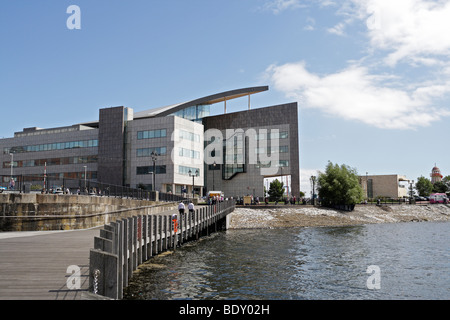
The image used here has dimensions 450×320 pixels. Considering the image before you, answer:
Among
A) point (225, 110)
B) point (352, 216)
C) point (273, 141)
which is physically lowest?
point (352, 216)

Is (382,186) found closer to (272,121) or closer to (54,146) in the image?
(272,121)

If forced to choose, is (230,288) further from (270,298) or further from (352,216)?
(352,216)

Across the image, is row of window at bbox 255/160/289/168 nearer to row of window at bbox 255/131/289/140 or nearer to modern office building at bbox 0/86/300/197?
modern office building at bbox 0/86/300/197

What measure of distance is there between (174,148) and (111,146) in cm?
1300

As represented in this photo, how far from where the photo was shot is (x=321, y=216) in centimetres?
5588

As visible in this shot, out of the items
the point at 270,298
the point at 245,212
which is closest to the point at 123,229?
the point at 270,298

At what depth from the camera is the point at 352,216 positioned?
60625 mm

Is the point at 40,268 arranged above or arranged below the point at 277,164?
below

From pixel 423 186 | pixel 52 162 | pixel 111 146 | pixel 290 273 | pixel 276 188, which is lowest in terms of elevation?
pixel 290 273

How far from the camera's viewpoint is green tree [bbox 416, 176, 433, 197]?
134625 millimetres

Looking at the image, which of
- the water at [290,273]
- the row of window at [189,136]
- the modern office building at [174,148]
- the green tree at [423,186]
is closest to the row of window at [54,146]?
the modern office building at [174,148]

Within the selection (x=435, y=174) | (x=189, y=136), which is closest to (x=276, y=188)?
(x=189, y=136)

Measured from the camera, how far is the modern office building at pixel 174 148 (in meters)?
73.3
